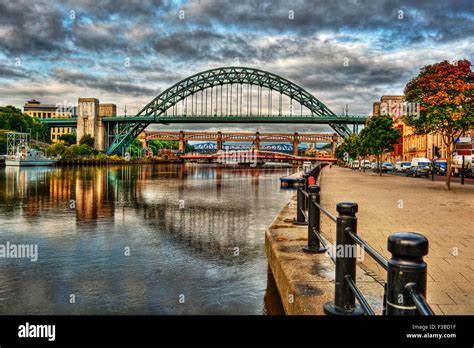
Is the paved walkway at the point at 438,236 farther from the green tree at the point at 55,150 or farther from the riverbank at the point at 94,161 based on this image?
the green tree at the point at 55,150

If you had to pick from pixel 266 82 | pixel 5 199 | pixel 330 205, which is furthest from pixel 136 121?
pixel 330 205

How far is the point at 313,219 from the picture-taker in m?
7.58

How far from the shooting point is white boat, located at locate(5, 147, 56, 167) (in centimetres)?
8706

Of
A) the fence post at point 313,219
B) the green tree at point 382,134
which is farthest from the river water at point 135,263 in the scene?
the green tree at point 382,134

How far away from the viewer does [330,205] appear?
55.5 feet

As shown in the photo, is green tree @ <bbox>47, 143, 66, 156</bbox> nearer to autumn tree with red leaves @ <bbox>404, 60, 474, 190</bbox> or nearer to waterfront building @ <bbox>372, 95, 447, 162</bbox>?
Result: waterfront building @ <bbox>372, 95, 447, 162</bbox>

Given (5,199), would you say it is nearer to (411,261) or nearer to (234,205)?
(234,205)

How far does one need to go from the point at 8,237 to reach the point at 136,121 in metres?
113

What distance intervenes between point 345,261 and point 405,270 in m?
→ 1.78

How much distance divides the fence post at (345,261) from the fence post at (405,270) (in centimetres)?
154

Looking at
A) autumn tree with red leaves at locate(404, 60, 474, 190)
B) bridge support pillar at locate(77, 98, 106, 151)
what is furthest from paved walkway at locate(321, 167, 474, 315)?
bridge support pillar at locate(77, 98, 106, 151)

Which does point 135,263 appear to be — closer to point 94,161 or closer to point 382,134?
point 382,134

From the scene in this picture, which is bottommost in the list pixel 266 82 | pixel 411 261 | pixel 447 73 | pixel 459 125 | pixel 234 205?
pixel 234 205

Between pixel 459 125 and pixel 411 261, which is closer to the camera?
pixel 411 261
